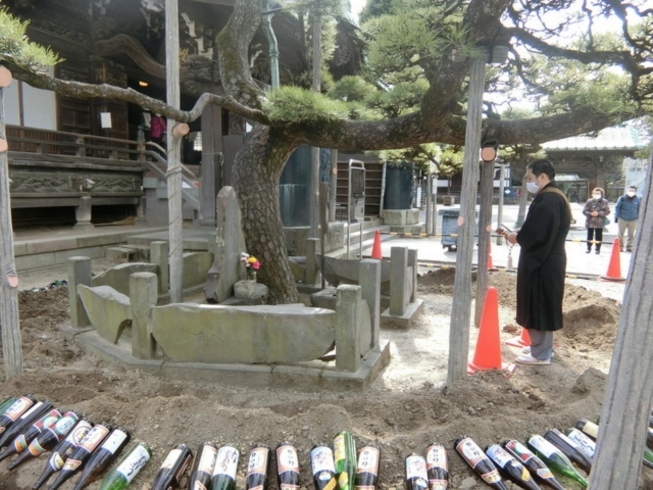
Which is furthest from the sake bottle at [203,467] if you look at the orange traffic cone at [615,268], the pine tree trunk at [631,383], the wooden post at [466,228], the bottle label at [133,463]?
the orange traffic cone at [615,268]

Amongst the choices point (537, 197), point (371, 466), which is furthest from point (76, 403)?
point (537, 197)

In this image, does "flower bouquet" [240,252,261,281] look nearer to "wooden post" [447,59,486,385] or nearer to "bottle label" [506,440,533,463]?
"wooden post" [447,59,486,385]

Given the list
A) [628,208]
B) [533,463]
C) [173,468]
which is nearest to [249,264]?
[173,468]

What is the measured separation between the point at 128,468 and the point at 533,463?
82.1 inches

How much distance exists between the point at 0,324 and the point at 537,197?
4.71 m

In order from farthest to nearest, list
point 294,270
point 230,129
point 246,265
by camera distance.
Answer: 1. point 230,129
2. point 294,270
3. point 246,265

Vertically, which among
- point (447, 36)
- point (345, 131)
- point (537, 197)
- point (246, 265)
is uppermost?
point (447, 36)

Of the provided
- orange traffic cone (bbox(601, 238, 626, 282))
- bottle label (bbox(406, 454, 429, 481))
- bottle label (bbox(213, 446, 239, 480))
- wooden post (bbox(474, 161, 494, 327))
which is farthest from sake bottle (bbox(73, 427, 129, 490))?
orange traffic cone (bbox(601, 238, 626, 282))

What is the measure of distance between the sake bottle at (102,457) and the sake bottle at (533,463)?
84.0 inches

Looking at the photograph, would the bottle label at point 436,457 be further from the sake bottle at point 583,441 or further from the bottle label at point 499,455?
the sake bottle at point 583,441

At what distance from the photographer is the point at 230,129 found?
42.5 feet

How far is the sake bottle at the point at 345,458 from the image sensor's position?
222 cm

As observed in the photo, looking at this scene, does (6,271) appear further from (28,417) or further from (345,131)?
(345,131)

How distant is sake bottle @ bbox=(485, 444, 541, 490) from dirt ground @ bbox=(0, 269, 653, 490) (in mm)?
115
